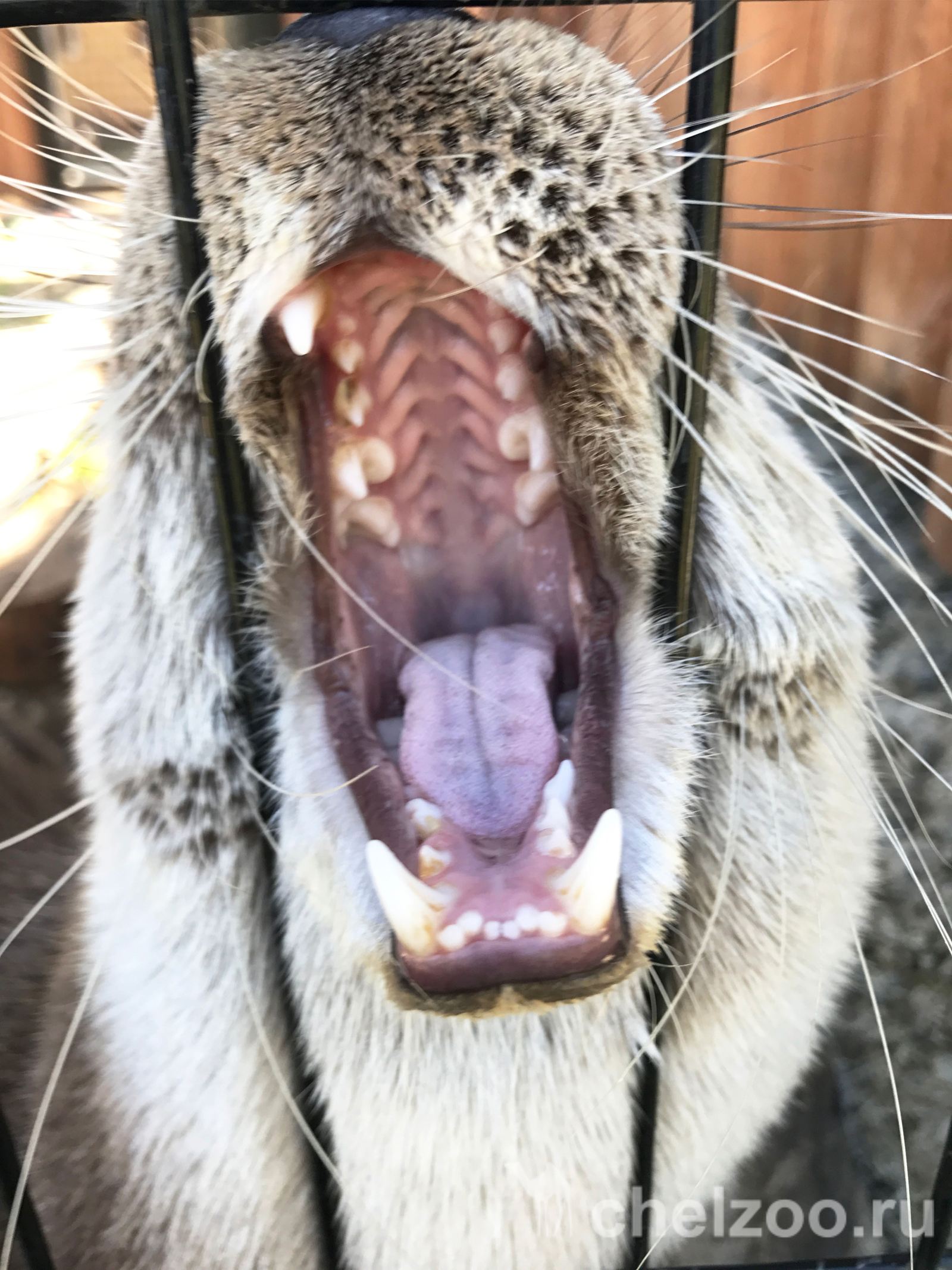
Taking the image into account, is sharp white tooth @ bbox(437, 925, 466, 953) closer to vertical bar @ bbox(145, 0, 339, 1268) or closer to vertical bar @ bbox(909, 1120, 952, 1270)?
vertical bar @ bbox(145, 0, 339, 1268)

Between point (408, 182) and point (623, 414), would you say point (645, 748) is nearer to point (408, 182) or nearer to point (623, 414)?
point (623, 414)

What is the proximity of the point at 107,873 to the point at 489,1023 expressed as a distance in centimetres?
31

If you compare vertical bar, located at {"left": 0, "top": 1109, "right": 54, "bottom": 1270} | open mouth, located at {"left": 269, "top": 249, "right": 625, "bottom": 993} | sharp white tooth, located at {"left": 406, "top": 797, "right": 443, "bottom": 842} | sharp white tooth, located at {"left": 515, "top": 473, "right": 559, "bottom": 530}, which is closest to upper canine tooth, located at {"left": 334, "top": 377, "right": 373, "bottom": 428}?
open mouth, located at {"left": 269, "top": 249, "right": 625, "bottom": 993}

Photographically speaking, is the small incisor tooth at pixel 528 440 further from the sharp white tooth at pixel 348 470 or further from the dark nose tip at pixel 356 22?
the dark nose tip at pixel 356 22

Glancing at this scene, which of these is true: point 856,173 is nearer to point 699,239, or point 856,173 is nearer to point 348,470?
point 699,239

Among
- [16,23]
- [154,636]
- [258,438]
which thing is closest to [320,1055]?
[154,636]

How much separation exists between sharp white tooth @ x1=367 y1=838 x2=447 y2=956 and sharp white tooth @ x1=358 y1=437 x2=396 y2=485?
249 millimetres

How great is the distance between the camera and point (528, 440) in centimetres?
70

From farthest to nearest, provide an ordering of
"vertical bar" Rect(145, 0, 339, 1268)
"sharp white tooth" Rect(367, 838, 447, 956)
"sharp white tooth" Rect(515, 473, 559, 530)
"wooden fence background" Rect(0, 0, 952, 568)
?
"wooden fence background" Rect(0, 0, 952, 568)
"sharp white tooth" Rect(515, 473, 559, 530)
"sharp white tooth" Rect(367, 838, 447, 956)
"vertical bar" Rect(145, 0, 339, 1268)

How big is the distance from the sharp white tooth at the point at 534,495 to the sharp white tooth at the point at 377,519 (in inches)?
3.6

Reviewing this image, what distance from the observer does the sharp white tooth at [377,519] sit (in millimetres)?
718

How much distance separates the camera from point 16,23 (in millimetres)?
522

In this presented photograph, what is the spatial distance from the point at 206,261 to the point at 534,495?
0.90 feet

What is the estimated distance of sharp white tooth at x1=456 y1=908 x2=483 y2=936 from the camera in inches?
24.8
